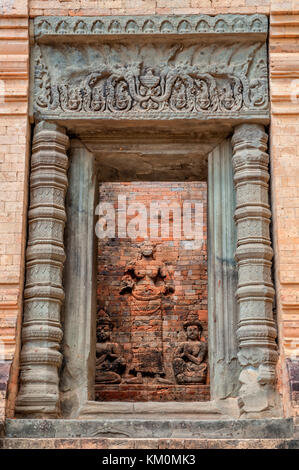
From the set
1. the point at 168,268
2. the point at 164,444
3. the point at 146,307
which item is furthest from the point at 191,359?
the point at 164,444

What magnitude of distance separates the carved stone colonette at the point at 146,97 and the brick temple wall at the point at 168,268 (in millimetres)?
5940

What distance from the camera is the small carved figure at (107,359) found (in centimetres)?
1327

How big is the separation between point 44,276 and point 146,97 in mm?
2127

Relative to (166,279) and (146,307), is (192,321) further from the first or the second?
(166,279)

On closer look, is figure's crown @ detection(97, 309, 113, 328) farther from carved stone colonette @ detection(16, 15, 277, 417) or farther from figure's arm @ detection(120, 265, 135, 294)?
carved stone colonette @ detection(16, 15, 277, 417)

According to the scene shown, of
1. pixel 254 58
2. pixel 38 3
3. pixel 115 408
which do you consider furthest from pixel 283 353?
pixel 38 3

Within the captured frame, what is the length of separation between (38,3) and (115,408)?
4216mm

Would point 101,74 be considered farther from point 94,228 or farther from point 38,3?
point 94,228

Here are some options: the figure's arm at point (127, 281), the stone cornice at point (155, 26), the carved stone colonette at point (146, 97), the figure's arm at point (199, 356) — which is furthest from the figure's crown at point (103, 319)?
the stone cornice at point (155, 26)

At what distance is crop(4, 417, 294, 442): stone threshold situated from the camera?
7277 millimetres

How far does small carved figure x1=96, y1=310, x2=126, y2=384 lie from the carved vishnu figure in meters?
0.26

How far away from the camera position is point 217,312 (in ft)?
27.1

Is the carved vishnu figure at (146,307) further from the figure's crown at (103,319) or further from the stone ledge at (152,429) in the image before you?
the stone ledge at (152,429)

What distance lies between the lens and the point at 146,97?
27.8ft
